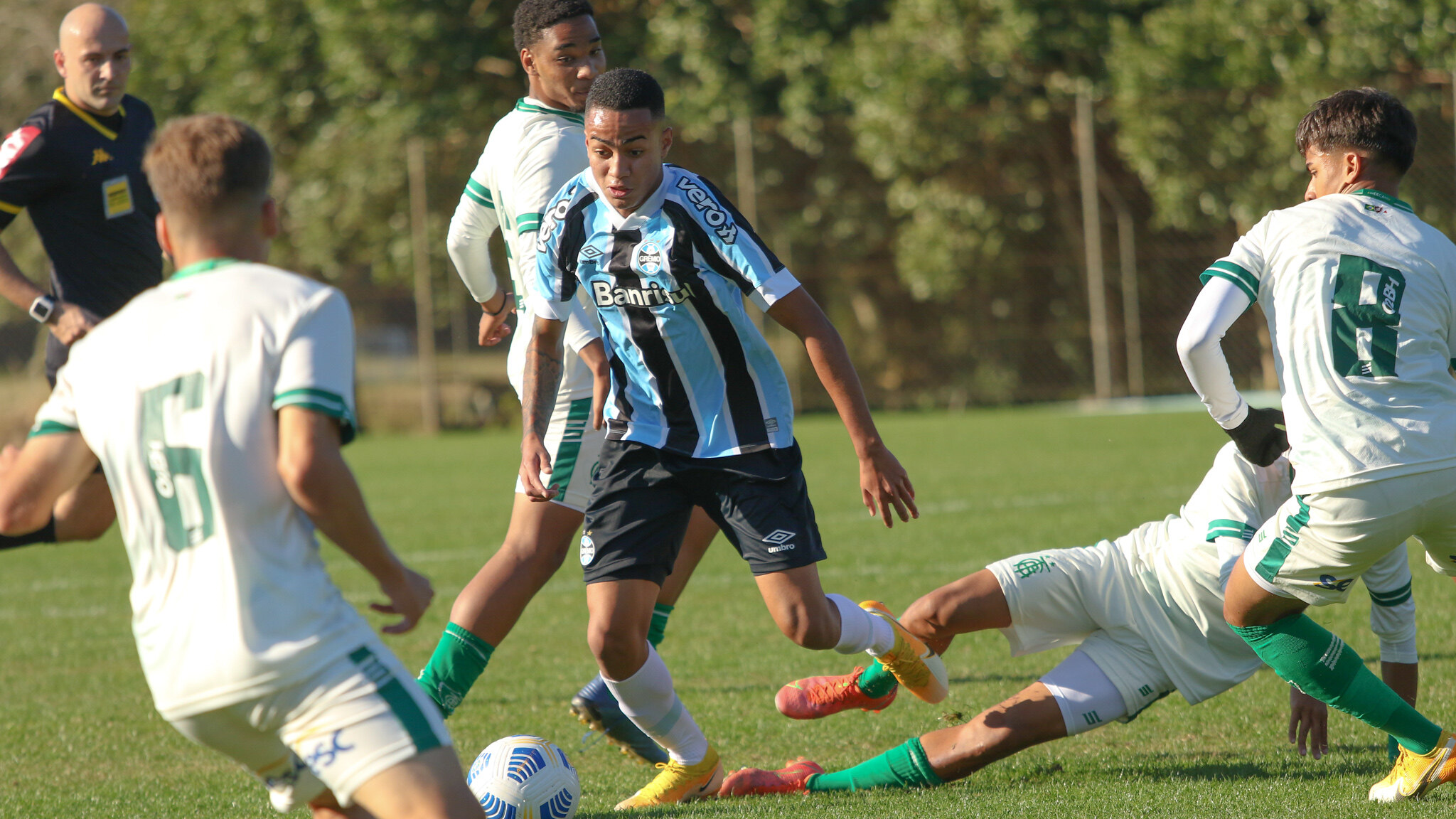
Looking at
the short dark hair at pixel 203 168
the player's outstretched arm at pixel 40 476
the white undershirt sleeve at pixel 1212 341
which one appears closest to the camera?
the short dark hair at pixel 203 168

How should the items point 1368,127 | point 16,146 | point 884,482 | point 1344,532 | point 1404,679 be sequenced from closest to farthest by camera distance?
point 1344,532, point 1368,127, point 884,482, point 1404,679, point 16,146

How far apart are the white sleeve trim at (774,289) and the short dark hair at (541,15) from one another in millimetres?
1367

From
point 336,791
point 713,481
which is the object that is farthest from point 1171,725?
point 336,791

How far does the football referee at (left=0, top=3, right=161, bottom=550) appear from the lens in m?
4.42

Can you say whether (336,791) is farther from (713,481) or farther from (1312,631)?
(1312,631)

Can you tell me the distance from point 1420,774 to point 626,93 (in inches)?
107

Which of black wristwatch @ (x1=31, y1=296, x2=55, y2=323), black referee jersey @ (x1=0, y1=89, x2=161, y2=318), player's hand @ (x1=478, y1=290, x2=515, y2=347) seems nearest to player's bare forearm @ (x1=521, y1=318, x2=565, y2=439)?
player's hand @ (x1=478, y1=290, x2=515, y2=347)

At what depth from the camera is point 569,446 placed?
439 centimetres

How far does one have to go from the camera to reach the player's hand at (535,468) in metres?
3.91

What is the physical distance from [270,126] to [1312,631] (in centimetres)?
1865

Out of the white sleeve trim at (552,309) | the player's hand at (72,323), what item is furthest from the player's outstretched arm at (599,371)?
the player's hand at (72,323)

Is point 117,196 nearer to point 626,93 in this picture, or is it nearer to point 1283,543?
point 626,93

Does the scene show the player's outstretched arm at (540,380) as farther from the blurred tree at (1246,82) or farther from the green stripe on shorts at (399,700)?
the blurred tree at (1246,82)

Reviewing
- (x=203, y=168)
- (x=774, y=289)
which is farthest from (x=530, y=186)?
(x=203, y=168)
